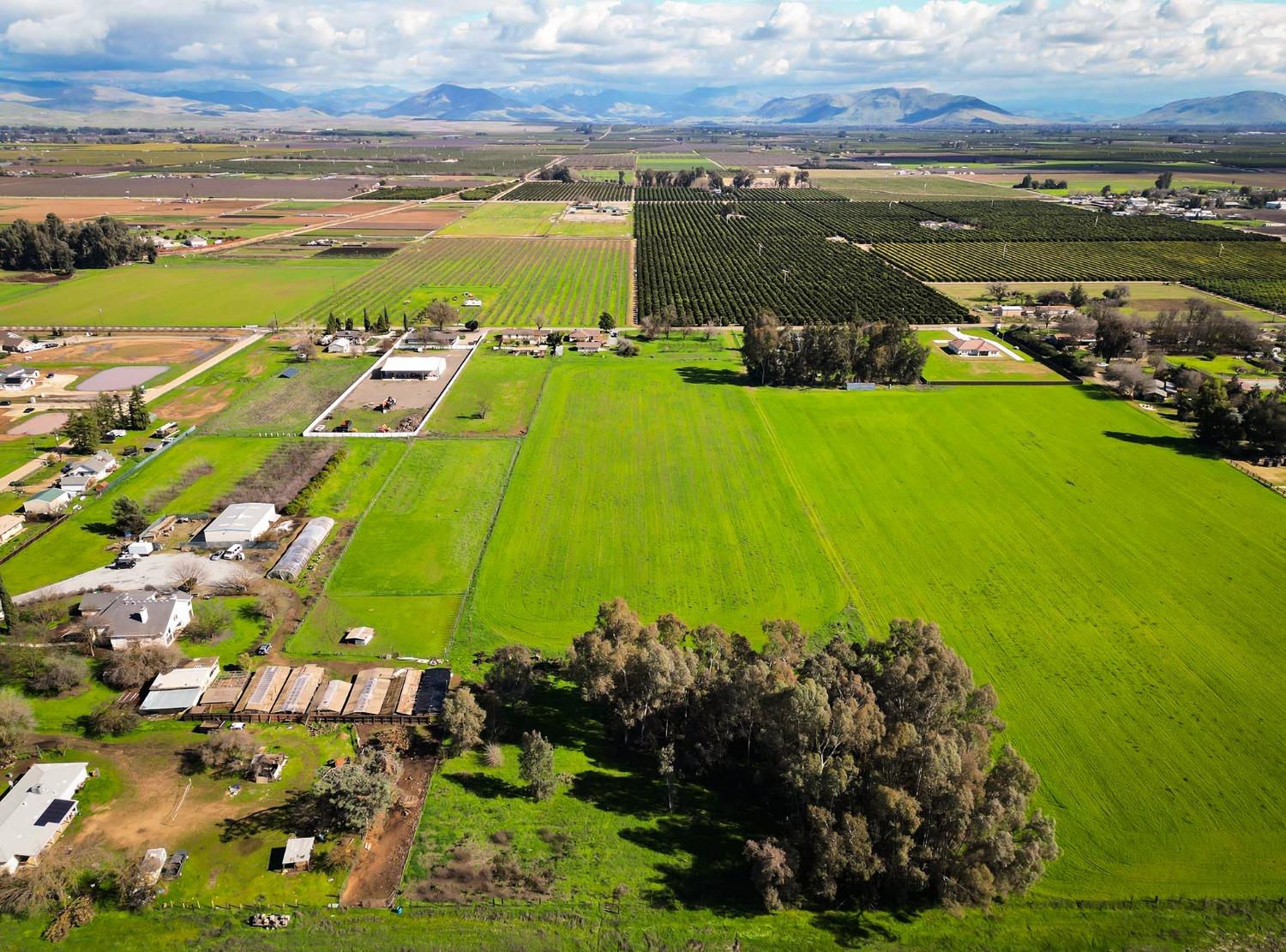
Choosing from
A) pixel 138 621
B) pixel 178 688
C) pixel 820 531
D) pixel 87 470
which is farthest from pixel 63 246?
pixel 820 531

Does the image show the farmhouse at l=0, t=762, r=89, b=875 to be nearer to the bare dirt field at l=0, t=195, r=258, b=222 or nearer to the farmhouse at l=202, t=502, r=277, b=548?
the farmhouse at l=202, t=502, r=277, b=548

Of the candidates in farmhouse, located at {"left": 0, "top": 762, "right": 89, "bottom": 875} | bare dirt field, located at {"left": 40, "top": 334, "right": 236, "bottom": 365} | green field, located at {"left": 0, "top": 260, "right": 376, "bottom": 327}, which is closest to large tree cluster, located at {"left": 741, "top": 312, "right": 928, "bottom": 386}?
bare dirt field, located at {"left": 40, "top": 334, "right": 236, "bottom": 365}

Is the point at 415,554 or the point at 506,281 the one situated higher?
the point at 506,281

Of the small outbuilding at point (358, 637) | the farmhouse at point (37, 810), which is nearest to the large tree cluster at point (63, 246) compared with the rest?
the small outbuilding at point (358, 637)

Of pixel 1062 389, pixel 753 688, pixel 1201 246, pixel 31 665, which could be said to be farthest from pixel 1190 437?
pixel 1201 246

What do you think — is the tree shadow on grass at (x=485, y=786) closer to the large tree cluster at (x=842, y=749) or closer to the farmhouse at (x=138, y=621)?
the large tree cluster at (x=842, y=749)

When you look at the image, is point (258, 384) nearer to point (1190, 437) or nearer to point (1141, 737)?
point (1141, 737)

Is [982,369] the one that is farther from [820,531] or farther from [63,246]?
[63,246]

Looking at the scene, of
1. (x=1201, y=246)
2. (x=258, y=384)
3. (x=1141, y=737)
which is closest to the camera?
(x=1141, y=737)
